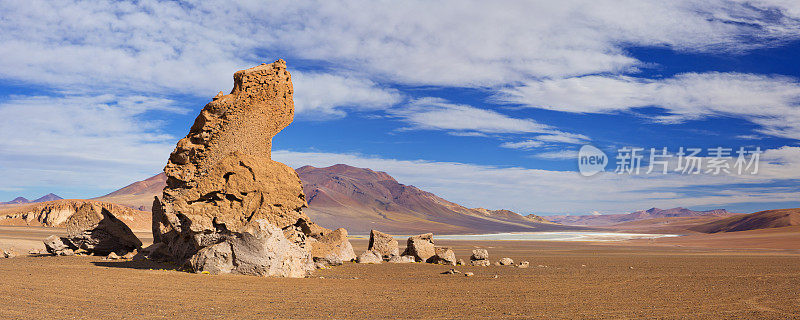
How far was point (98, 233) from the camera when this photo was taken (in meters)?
18.7

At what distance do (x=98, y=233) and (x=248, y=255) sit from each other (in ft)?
31.5

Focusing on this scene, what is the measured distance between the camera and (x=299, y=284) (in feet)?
37.2

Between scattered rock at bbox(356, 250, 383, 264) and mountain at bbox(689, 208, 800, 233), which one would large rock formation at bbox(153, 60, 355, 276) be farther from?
mountain at bbox(689, 208, 800, 233)

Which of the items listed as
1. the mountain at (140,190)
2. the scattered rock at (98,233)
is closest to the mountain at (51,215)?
the scattered rock at (98,233)

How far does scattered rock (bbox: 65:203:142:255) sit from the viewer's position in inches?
728

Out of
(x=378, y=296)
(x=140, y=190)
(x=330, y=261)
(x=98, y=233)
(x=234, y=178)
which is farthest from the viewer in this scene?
(x=140, y=190)

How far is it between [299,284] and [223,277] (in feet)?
5.36

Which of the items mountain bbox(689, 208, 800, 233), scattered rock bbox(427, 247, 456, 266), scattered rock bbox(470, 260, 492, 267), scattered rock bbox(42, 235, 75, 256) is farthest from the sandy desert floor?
mountain bbox(689, 208, 800, 233)

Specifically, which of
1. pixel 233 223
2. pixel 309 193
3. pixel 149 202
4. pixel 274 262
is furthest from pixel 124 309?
pixel 309 193

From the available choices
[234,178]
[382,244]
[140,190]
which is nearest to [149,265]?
[234,178]

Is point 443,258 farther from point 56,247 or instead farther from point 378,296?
point 56,247

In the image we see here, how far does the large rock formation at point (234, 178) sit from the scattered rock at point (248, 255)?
41 centimetres

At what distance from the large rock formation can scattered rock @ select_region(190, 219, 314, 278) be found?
1.36 ft

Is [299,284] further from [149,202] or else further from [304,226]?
[149,202]
